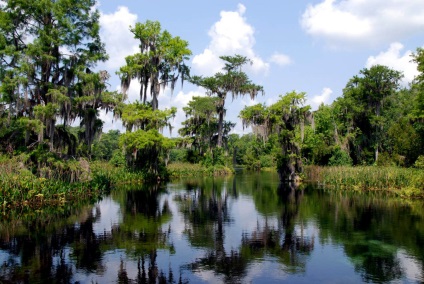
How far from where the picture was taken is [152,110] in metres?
43.0

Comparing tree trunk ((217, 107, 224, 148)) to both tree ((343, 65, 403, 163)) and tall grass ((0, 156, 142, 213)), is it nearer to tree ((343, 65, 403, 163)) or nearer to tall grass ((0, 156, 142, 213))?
tree ((343, 65, 403, 163))

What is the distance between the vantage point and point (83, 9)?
2706 cm

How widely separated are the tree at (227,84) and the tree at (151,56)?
1616cm

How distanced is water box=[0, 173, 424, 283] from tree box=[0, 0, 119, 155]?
21.6 ft

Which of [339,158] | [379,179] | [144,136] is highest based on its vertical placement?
A: [144,136]

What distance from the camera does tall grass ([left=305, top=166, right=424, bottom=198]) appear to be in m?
28.2

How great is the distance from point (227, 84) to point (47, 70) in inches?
1424

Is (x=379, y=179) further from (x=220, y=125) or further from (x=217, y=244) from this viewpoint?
(x=220, y=125)

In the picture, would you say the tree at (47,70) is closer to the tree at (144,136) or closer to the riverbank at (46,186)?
the riverbank at (46,186)

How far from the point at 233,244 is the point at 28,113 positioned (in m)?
18.0


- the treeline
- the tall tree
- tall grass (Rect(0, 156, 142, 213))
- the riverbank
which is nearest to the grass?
the treeline

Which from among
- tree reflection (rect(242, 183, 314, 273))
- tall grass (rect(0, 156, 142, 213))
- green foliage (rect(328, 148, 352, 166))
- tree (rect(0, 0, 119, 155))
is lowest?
tree reflection (rect(242, 183, 314, 273))

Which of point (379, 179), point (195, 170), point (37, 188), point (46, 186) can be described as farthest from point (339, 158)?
point (37, 188)

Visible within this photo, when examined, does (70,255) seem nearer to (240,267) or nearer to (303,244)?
(240,267)
